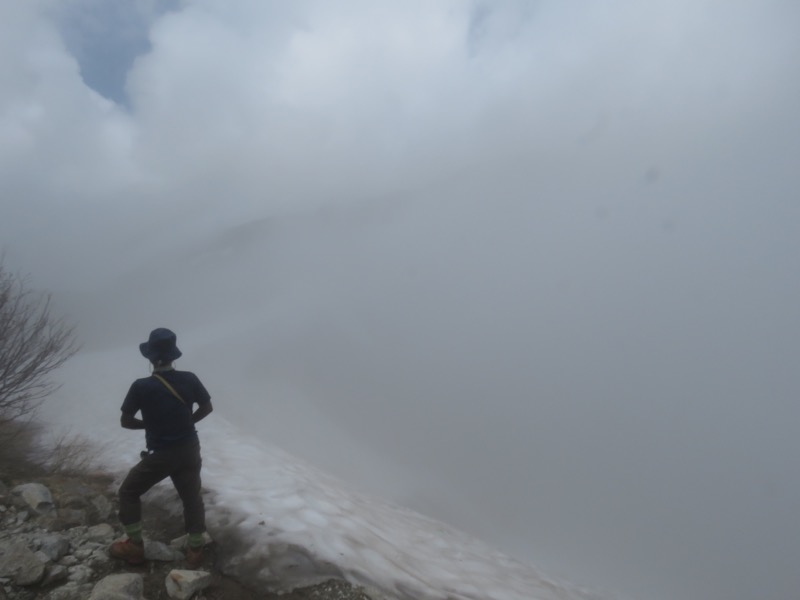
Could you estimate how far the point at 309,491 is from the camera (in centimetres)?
679

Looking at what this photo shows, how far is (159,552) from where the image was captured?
4.00 metres

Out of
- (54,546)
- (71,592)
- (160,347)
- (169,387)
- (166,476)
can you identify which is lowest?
(71,592)

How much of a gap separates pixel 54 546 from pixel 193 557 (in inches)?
39.9

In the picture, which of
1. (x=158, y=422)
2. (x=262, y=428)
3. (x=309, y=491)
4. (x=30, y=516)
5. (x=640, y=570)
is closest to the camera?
(x=158, y=422)

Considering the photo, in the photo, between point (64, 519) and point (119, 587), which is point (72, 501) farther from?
point (119, 587)

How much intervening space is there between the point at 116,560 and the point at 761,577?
2570 cm

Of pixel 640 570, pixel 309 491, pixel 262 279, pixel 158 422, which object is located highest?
pixel 262 279

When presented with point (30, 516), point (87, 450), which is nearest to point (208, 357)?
point (87, 450)

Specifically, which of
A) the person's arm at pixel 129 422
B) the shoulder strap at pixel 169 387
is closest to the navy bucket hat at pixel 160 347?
the shoulder strap at pixel 169 387

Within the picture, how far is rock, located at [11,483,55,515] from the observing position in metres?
4.60

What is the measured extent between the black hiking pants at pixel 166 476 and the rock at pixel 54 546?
487mm

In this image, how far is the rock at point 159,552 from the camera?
3967mm

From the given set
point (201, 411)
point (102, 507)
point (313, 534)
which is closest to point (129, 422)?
point (201, 411)

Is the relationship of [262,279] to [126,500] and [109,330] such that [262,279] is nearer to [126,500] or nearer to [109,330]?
[109,330]
